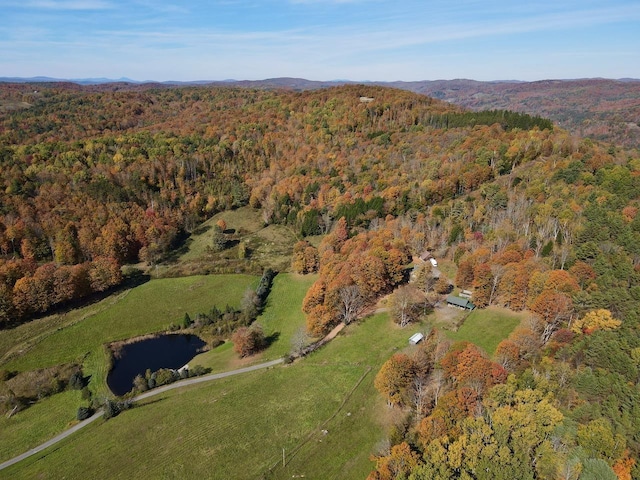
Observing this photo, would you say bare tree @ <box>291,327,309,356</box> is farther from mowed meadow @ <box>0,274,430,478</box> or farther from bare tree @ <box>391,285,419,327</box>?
bare tree @ <box>391,285,419,327</box>

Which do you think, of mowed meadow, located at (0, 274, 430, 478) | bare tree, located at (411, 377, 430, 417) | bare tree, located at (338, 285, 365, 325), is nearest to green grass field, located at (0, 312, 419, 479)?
mowed meadow, located at (0, 274, 430, 478)

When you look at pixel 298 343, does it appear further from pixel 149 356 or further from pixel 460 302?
pixel 460 302

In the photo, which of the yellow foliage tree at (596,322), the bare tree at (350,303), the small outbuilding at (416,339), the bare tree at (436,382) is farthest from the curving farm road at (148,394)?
the yellow foliage tree at (596,322)

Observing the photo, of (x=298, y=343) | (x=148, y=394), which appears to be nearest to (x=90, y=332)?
(x=148, y=394)

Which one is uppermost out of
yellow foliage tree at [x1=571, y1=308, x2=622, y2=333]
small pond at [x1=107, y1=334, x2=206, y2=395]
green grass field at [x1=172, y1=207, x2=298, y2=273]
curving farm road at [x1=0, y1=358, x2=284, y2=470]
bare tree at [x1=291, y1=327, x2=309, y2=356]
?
yellow foliage tree at [x1=571, y1=308, x2=622, y2=333]

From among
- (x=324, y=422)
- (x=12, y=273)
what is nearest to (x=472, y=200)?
(x=324, y=422)

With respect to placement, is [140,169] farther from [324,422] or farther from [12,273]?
[324,422]
